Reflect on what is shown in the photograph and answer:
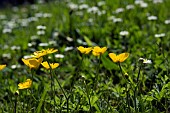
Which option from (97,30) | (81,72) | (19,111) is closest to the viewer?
(19,111)

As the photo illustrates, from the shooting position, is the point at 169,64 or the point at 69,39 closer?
the point at 169,64

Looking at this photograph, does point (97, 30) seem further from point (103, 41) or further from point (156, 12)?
point (156, 12)

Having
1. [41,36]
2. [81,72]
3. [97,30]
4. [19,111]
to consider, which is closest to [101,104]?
[19,111]

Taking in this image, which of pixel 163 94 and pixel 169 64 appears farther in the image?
pixel 169 64

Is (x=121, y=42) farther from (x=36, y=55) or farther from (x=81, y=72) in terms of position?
(x=36, y=55)

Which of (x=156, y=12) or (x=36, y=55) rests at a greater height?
(x=36, y=55)

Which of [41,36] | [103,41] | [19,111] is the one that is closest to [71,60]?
[103,41]

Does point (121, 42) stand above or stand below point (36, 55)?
below

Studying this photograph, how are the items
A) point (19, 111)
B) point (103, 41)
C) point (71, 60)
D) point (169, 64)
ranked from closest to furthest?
1. point (19, 111)
2. point (169, 64)
3. point (71, 60)
4. point (103, 41)

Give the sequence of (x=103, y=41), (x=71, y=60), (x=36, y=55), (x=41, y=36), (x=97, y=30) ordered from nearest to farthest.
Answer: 1. (x=36, y=55)
2. (x=71, y=60)
3. (x=103, y=41)
4. (x=97, y=30)
5. (x=41, y=36)
